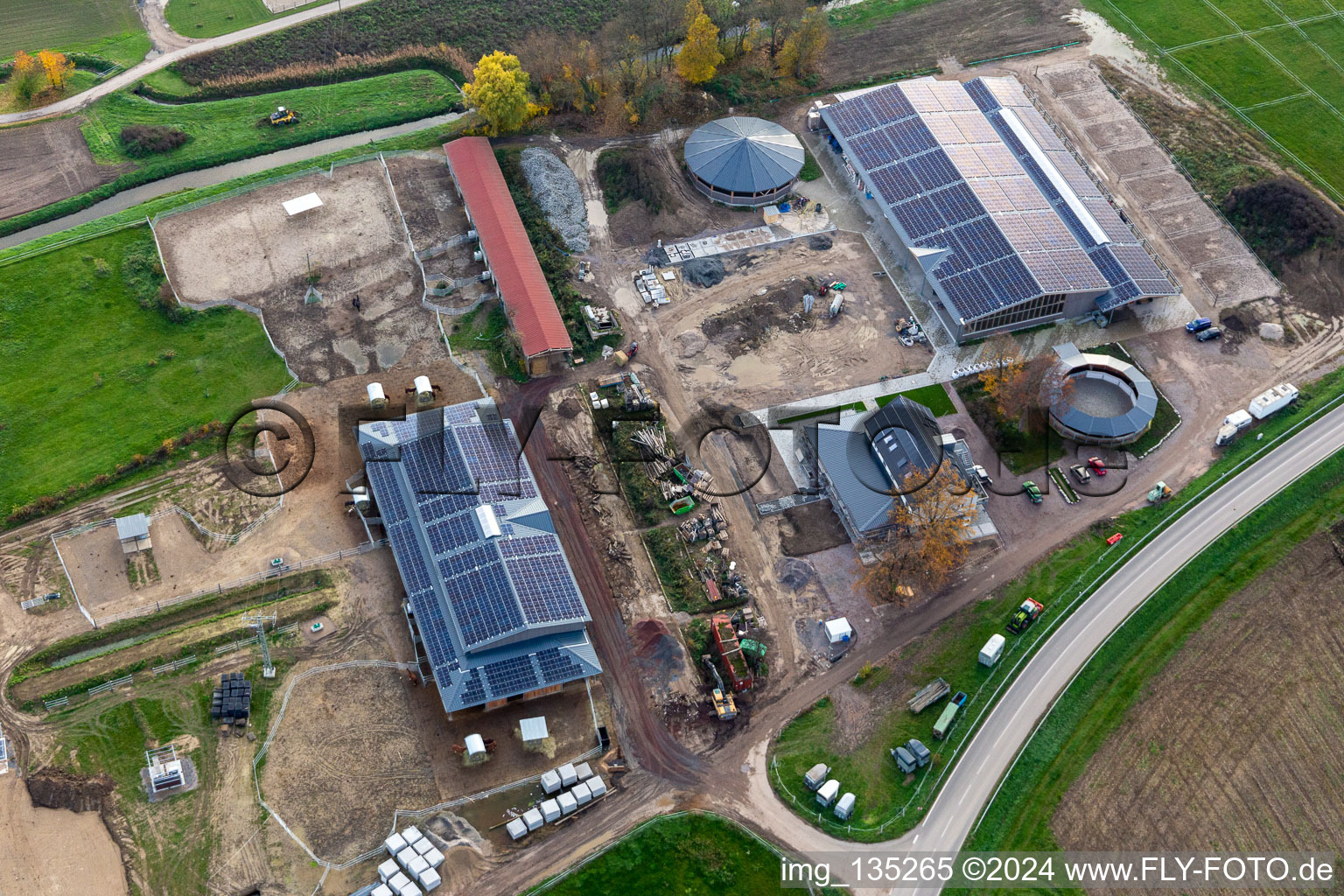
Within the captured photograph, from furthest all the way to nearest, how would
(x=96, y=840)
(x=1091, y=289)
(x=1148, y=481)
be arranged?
(x=1091, y=289) < (x=1148, y=481) < (x=96, y=840)

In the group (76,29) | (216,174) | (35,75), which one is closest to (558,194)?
(216,174)

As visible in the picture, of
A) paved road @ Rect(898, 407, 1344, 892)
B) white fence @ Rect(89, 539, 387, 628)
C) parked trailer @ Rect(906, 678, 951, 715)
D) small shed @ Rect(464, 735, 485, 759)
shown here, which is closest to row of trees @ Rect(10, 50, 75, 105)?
white fence @ Rect(89, 539, 387, 628)

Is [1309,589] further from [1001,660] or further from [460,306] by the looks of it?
[460,306]

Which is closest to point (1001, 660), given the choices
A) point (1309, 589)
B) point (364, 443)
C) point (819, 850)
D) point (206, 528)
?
point (819, 850)

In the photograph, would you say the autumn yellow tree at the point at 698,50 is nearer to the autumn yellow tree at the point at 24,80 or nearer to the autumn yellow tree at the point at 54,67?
the autumn yellow tree at the point at 54,67

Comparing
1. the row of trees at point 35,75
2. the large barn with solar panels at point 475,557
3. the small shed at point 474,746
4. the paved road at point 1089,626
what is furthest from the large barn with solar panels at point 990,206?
the row of trees at point 35,75

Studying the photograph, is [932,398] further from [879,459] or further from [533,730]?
[533,730]
